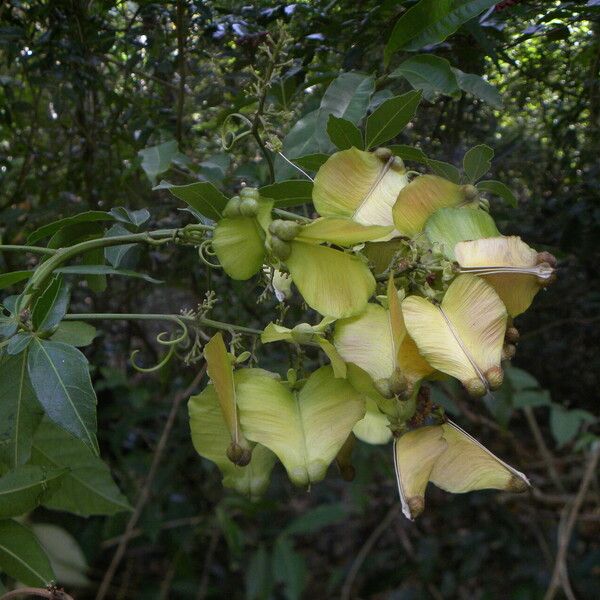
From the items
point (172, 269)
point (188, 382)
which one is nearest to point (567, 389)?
point (188, 382)

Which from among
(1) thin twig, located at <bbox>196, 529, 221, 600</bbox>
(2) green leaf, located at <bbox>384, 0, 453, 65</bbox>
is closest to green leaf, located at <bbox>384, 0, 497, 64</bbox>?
(2) green leaf, located at <bbox>384, 0, 453, 65</bbox>

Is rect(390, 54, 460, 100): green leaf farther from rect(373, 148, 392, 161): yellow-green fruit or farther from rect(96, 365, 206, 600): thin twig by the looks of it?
rect(96, 365, 206, 600): thin twig

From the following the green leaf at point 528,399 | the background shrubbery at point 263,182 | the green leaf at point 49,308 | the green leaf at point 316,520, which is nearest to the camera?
the green leaf at point 49,308

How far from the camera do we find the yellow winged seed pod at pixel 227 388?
41 cm

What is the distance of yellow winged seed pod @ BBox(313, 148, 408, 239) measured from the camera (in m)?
0.44

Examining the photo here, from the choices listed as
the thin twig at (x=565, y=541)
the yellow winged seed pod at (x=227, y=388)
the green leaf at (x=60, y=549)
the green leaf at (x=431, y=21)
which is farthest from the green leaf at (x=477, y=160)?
the thin twig at (x=565, y=541)

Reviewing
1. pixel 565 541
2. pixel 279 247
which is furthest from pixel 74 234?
pixel 565 541

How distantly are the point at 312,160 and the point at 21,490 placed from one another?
299 mm

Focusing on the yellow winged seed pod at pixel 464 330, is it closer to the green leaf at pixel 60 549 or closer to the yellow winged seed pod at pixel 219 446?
the yellow winged seed pod at pixel 219 446

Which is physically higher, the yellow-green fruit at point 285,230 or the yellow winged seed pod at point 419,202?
the yellow-green fruit at point 285,230

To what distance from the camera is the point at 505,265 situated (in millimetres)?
392

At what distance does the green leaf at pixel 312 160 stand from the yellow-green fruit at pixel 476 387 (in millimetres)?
204

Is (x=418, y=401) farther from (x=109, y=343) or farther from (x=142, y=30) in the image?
(x=109, y=343)

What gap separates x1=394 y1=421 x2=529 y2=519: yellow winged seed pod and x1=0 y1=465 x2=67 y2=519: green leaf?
0.25 meters
